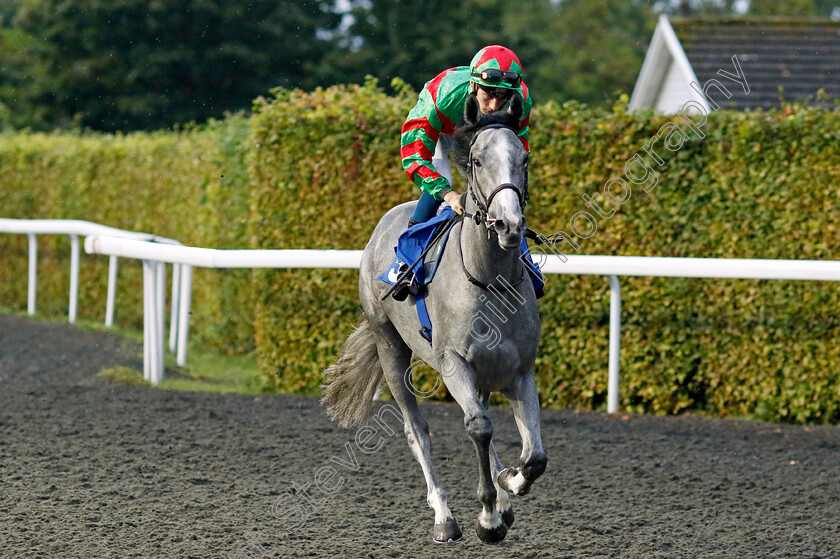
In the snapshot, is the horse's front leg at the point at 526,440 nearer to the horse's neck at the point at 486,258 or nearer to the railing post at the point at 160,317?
the horse's neck at the point at 486,258

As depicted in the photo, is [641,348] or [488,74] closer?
[488,74]

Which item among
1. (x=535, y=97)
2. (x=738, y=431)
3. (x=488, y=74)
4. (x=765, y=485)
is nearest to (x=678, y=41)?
(x=738, y=431)

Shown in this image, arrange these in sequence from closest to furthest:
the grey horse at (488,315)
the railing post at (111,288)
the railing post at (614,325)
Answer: the grey horse at (488,315) → the railing post at (614,325) → the railing post at (111,288)

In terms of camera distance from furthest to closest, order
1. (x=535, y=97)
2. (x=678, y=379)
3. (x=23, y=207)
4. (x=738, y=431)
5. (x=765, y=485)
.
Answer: (x=535, y=97)
(x=23, y=207)
(x=678, y=379)
(x=738, y=431)
(x=765, y=485)

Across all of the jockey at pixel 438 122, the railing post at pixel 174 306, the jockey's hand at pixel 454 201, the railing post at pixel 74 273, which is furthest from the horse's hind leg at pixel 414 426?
the railing post at pixel 74 273

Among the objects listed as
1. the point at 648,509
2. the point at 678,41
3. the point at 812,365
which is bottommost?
the point at 648,509

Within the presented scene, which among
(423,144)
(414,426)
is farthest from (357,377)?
(423,144)

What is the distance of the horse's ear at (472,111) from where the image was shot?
3.37 m

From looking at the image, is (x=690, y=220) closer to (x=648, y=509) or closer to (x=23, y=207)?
(x=648, y=509)

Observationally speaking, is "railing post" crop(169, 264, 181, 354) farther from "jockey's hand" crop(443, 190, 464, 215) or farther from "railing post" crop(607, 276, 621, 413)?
"jockey's hand" crop(443, 190, 464, 215)

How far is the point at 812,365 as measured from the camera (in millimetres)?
6594

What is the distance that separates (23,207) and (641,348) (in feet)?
29.4

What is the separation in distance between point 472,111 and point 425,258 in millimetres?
807

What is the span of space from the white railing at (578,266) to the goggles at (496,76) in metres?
2.43
